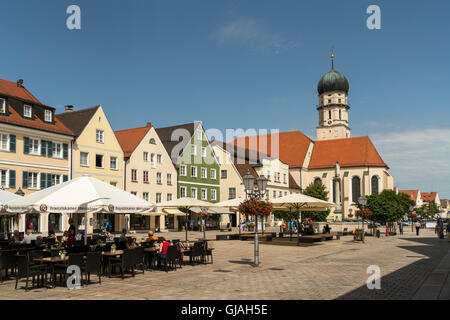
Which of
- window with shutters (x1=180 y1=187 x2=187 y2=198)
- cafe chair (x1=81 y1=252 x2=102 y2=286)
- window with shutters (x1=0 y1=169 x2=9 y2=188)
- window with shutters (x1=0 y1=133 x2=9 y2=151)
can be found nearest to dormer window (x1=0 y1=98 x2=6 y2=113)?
window with shutters (x1=0 y1=133 x2=9 y2=151)

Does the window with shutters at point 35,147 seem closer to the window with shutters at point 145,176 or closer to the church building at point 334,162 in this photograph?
the window with shutters at point 145,176

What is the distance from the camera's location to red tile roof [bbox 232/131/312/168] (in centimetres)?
8556

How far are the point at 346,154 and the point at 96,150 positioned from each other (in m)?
54.7

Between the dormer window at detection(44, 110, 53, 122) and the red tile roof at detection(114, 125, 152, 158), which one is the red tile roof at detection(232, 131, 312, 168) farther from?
the dormer window at detection(44, 110, 53, 122)

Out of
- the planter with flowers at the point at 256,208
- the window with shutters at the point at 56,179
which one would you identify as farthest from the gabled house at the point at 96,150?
the planter with flowers at the point at 256,208

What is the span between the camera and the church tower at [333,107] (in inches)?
4109

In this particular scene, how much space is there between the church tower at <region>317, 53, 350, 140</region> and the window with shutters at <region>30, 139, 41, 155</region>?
78.9m

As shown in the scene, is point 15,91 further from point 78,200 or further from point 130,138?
point 78,200

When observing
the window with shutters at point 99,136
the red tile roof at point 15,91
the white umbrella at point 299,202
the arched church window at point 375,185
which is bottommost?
the white umbrella at point 299,202

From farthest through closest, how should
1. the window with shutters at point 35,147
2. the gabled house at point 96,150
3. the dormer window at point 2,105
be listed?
the gabled house at point 96,150
the window with shutters at point 35,147
the dormer window at point 2,105

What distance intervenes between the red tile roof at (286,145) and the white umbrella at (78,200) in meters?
71.4
